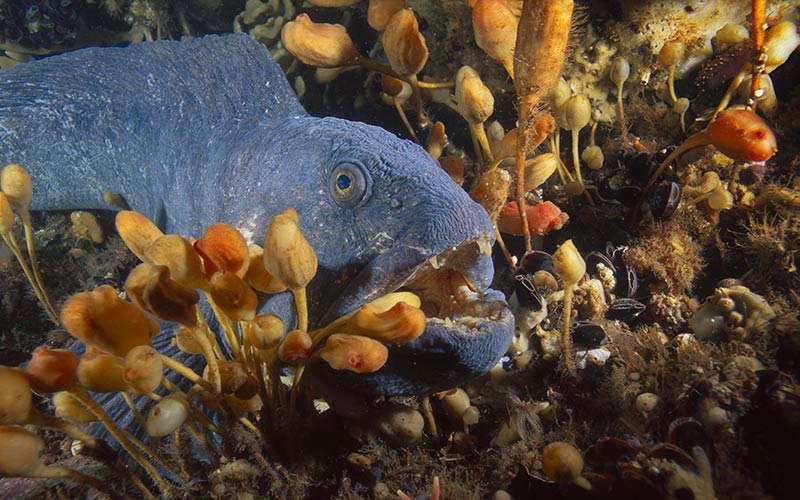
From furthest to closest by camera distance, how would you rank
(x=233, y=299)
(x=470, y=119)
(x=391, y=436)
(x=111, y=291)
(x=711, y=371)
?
(x=470, y=119)
(x=391, y=436)
(x=711, y=371)
(x=233, y=299)
(x=111, y=291)

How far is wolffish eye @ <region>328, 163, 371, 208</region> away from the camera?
8.32 ft

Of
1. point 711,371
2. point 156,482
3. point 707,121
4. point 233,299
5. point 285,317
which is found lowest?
point 156,482

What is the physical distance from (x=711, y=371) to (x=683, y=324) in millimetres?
812

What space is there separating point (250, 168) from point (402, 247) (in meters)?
1.45

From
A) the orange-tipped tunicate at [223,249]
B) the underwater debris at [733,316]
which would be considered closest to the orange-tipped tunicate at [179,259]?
the orange-tipped tunicate at [223,249]

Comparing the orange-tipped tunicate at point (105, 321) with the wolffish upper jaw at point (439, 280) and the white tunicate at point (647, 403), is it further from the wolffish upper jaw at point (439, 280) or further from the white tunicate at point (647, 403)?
the white tunicate at point (647, 403)

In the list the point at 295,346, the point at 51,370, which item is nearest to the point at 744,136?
the point at 295,346

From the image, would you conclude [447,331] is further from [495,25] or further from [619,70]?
[619,70]

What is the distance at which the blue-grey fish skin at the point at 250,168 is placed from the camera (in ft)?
7.53

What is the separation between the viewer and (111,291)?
5.44ft

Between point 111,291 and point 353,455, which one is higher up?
point 111,291

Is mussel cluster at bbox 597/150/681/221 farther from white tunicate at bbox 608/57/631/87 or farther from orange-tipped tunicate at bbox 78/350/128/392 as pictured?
orange-tipped tunicate at bbox 78/350/128/392

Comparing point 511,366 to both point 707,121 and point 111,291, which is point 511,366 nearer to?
point 111,291

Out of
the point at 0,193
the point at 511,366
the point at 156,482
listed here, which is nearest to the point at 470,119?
the point at 511,366
